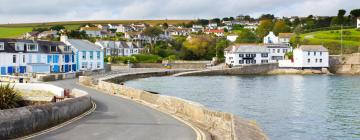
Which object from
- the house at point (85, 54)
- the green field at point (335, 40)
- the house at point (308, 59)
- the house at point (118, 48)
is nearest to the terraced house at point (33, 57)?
the house at point (85, 54)

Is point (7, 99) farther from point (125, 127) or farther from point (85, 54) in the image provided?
point (85, 54)

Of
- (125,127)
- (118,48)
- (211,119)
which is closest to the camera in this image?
(125,127)

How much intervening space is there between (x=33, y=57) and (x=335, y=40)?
95968 mm

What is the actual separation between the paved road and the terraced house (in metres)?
37.7

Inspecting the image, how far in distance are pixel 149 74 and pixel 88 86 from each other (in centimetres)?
4466

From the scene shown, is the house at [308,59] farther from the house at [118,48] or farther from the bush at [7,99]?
the bush at [7,99]

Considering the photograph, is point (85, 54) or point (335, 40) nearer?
point (85, 54)

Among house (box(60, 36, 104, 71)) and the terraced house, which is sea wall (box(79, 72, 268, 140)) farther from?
house (box(60, 36, 104, 71))

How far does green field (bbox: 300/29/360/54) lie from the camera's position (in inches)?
5182

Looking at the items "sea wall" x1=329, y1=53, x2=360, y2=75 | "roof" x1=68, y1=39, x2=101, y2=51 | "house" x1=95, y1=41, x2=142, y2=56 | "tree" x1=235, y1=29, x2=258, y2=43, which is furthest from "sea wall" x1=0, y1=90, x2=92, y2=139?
"tree" x1=235, y1=29, x2=258, y2=43

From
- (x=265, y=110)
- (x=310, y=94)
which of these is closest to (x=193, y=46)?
(x=310, y=94)

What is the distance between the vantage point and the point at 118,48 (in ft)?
430

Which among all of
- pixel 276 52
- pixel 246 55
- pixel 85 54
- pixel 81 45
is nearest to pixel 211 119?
pixel 85 54

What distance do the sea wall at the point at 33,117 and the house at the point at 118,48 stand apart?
102 meters
